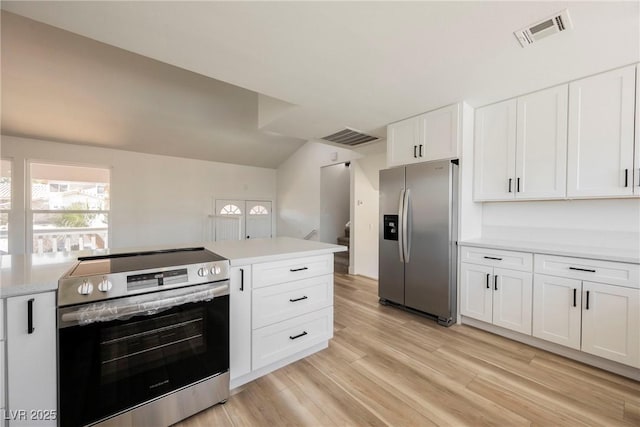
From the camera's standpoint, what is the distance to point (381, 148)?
453 cm

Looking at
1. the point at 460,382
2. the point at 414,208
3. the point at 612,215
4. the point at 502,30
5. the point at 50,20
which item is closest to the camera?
the point at 50,20

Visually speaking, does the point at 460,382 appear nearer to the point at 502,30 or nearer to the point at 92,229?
the point at 502,30

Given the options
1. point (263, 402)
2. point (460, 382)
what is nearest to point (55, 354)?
point (263, 402)

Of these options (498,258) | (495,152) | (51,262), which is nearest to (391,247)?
(498,258)

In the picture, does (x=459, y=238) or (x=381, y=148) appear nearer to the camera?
(x=459, y=238)

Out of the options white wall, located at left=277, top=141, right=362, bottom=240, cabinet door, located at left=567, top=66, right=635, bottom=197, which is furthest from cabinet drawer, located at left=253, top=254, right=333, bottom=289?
white wall, located at left=277, top=141, right=362, bottom=240

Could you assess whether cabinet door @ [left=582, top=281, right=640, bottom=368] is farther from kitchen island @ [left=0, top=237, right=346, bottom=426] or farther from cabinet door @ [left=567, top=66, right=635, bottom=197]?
kitchen island @ [left=0, top=237, right=346, bottom=426]

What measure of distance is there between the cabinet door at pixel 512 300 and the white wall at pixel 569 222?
2.05 feet

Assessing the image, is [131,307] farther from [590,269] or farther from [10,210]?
[10,210]

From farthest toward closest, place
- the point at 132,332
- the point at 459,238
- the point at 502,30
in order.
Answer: the point at 459,238, the point at 502,30, the point at 132,332

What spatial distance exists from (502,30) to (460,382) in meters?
2.46

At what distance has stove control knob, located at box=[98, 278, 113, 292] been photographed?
1237mm

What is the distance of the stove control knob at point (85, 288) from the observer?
1.20 meters

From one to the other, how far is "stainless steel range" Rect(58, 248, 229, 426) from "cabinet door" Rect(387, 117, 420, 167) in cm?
256
